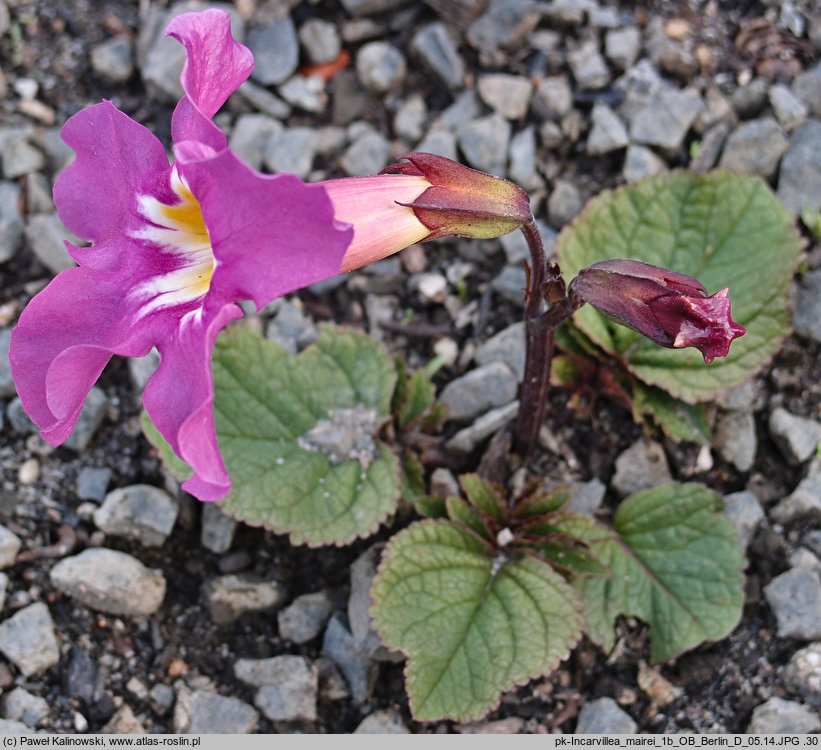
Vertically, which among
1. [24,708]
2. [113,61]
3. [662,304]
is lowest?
[24,708]

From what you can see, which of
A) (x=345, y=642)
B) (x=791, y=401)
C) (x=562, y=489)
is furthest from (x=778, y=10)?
(x=345, y=642)

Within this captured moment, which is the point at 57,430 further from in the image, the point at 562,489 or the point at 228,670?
the point at 562,489

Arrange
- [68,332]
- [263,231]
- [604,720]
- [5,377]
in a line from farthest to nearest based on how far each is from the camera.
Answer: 1. [5,377]
2. [604,720]
3. [68,332]
4. [263,231]

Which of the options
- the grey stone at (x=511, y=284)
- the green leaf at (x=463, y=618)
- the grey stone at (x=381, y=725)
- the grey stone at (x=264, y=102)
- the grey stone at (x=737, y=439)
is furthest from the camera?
the grey stone at (x=264, y=102)

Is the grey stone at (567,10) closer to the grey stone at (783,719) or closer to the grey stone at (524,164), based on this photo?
the grey stone at (524,164)

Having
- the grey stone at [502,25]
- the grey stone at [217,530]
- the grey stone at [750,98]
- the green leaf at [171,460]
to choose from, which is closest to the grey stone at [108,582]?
the grey stone at [217,530]

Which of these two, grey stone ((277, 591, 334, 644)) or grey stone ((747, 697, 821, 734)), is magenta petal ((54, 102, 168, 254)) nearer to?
grey stone ((277, 591, 334, 644))

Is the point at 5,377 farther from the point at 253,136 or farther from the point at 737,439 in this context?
the point at 737,439

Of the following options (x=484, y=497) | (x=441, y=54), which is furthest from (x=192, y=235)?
(x=441, y=54)
